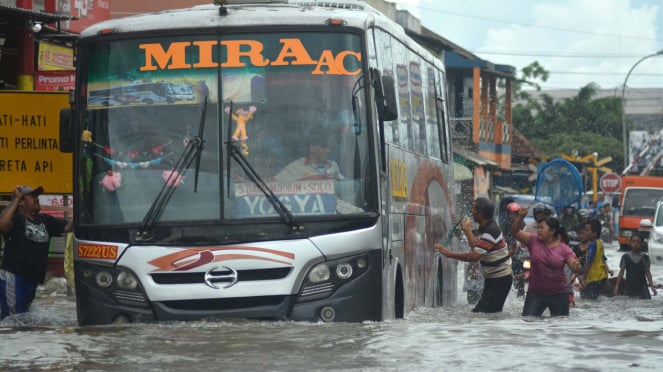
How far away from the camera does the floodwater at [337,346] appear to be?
29.5 feet

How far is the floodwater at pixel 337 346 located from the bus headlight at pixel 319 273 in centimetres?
36

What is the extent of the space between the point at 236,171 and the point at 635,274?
10060 mm

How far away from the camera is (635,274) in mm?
19641

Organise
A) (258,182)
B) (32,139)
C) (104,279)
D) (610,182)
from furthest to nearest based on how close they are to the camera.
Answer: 1. (610,182)
2. (32,139)
3. (104,279)
4. (258,182)

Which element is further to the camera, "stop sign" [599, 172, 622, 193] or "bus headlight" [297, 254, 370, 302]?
"stop sign" [599, 172, 622, 193]

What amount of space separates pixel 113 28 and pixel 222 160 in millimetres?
1600

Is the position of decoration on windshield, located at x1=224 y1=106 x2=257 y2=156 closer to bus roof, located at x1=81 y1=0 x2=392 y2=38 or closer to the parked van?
bus roof, located at x1=81 y1=0 x2=392 y2=38

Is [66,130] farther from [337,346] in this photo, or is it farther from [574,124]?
[574,124]

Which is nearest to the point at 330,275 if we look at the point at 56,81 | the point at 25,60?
the point at 56,81

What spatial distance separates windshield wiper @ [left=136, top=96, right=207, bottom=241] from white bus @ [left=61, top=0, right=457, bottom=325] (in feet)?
0.04

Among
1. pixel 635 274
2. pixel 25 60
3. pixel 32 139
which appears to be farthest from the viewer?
pixel 25 60

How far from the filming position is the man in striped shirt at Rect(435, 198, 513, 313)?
546 inches

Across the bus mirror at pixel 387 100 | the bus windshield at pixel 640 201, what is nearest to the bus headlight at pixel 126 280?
the bus mirror at pixel 387 100

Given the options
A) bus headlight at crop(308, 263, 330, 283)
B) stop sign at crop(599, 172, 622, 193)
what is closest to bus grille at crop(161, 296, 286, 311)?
bus headlight at crop(308, 263, 330, 283)
